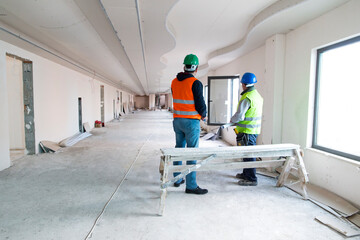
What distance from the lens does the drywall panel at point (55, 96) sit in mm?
4586

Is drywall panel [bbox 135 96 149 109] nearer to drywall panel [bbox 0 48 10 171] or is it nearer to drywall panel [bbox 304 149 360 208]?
drywall panel [bbox 0 48 10 171]

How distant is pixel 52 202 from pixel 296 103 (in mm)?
3516

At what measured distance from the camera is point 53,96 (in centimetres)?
538

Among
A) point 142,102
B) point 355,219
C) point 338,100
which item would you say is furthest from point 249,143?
point 142,102

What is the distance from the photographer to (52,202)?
244 centimetres

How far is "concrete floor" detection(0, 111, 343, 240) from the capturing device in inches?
74.7

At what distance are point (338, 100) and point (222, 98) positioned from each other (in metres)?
3.63

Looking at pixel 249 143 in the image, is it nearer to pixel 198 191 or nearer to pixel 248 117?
pixel 248 117

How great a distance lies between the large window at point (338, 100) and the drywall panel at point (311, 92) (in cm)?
10

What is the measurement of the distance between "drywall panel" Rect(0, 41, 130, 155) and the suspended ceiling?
26 centimetres

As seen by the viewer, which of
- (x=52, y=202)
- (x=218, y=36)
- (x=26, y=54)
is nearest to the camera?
(x=52, y=202)

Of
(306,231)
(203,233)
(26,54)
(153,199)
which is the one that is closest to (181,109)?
(153,199)

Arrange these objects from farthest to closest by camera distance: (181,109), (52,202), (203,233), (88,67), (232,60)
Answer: (88,67) < (232,60) < (181,109) < (52,202) < (203,233)

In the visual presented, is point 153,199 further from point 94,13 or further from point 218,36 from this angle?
point 218,36
